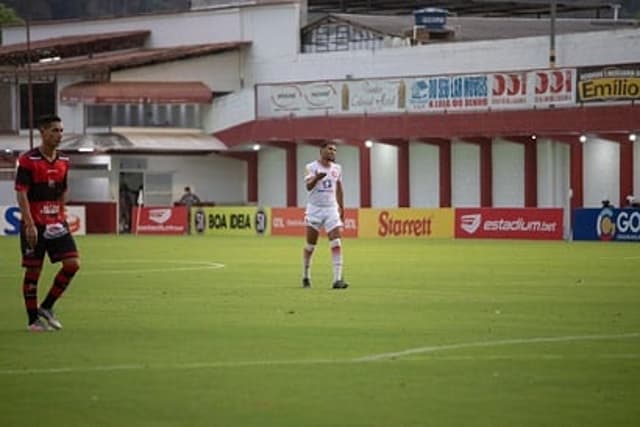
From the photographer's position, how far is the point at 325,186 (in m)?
27.1

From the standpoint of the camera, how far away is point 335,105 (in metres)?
73.2

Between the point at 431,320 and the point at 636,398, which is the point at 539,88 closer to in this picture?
the point at 431,320

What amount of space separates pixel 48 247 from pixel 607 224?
3707 centimetres

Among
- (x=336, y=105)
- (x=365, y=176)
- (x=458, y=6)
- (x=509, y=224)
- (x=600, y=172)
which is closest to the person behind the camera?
(x=509, y=224)

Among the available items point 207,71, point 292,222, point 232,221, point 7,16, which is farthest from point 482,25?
point 7,16

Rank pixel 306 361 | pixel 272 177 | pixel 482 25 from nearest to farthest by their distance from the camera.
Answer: pixel 306 361 < pixel 272 177 < pixel 482 25

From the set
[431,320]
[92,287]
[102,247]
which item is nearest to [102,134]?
[102,247]

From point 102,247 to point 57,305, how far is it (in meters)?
26.8

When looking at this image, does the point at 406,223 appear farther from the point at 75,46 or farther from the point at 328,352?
the point at 328,352

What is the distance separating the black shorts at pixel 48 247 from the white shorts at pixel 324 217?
8.73m

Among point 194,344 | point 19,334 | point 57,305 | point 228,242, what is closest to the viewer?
point 194,344

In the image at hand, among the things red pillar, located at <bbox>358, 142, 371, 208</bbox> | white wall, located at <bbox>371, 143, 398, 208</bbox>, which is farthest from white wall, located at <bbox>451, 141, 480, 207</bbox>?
red pillar, located at <bbox>358, 142, 371, 208</bbox>

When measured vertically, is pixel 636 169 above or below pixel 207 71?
below

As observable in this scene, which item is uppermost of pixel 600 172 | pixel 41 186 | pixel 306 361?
pixel 600 172
